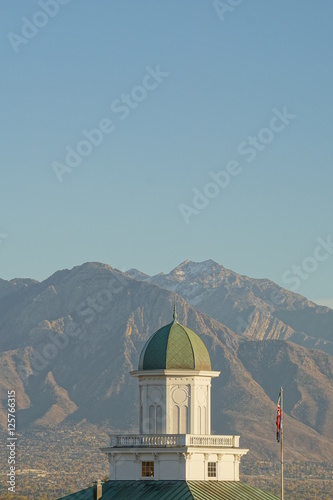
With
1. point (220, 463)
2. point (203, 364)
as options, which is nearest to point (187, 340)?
point (203, 364)

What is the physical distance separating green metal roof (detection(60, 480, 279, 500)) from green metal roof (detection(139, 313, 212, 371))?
6.12 m

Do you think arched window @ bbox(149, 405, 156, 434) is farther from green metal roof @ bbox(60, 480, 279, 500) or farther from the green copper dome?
green metal roof @ bbox(60, 480, 279, 500)

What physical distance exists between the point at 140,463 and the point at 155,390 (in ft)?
13.1

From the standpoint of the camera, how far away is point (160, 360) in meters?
78.4

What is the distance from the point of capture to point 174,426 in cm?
7769

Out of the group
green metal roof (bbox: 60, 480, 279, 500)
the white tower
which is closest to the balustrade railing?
the white tower

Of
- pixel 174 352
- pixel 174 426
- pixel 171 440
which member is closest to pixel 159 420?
pixel 174 426

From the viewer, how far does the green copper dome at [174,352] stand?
78.2 meters

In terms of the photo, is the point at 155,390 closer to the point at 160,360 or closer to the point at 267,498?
the point at 160,360

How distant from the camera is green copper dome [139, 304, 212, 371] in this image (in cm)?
7825

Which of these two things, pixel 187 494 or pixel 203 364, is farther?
pixel 203 364

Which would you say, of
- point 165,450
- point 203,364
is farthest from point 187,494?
point 203,364

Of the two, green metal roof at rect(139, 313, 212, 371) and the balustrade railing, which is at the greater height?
green metal roof at rect(139, 313, 212, 371)

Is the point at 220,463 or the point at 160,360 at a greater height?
the point at 160,360
